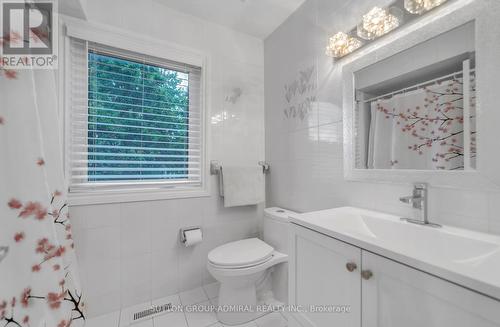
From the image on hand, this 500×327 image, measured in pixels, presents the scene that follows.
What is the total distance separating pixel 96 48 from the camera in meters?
1.49

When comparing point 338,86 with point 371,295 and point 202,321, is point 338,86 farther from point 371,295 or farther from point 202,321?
point 202,321

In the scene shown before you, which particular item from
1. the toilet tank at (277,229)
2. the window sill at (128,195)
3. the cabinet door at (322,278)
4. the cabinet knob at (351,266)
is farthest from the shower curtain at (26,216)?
the toilet tank at (277,229)

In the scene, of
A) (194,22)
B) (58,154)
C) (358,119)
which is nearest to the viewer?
(58,154)

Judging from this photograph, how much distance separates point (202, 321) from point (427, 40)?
1.98m

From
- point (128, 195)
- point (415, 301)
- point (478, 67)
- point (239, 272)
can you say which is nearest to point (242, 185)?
point (239, 272)

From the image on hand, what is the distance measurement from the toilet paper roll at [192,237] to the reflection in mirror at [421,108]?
123cm

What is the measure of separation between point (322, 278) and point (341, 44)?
1.29 m

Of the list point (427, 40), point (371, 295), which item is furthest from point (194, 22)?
point (371, 295)

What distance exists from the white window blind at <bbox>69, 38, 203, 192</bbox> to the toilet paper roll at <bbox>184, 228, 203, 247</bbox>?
38 cm

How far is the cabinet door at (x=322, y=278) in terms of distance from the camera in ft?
2.47

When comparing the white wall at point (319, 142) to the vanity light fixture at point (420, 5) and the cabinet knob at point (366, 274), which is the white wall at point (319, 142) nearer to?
the vanity light fixture at point (420, 5)

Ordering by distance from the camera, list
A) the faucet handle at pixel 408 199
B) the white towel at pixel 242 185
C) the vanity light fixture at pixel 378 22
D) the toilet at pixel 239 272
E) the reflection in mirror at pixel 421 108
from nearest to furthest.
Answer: the reflection in mirror at pixel 421 108, the faucet handle at pixel 408 199, the vanity light fixture at pixel 378 22, the toilet at pixel 239 272, the white towel at pixel 242 185

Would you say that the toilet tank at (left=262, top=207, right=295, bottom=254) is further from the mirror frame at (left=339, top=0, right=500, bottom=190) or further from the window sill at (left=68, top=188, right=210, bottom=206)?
the mirror frame at (left=339, top=0, right=500, bottom=190)

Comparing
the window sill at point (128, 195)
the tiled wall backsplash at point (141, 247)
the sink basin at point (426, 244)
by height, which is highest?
the window sill at point (128, 195)
